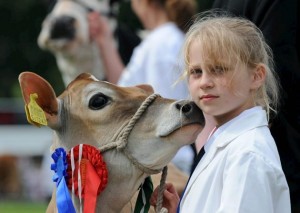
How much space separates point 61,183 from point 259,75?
0.88 m

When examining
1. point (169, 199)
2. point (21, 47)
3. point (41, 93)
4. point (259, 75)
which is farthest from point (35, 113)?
point (21, 47)

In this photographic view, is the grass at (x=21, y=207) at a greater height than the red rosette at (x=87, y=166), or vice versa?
the red rosette at (x=87, y=166)

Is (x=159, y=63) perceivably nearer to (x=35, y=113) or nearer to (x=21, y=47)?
(x=35, y=113)

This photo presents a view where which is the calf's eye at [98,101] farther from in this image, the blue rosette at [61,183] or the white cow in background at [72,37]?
the white cow in background at [72,37]

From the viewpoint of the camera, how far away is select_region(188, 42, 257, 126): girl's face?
3.76m

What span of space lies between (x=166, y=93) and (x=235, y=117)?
8.39 feet

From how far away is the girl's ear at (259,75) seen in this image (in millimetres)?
3850

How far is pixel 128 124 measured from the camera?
410 centimetres

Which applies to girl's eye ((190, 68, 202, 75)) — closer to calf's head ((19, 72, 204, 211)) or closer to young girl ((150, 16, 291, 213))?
young girl ((150, 16, 291, 213))

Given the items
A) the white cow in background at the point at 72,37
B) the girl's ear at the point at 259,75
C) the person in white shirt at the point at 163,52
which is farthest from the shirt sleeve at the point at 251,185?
the white cow in background at the point at 72,37

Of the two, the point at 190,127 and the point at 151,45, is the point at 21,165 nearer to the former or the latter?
the point at 151,45

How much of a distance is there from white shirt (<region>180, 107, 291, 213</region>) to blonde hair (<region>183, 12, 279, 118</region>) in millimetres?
172

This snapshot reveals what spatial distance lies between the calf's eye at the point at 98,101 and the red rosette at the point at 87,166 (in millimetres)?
174

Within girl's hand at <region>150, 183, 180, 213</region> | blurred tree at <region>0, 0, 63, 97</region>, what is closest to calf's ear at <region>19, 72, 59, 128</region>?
girl's hand at <region>150, 183, 180, 213</region>
